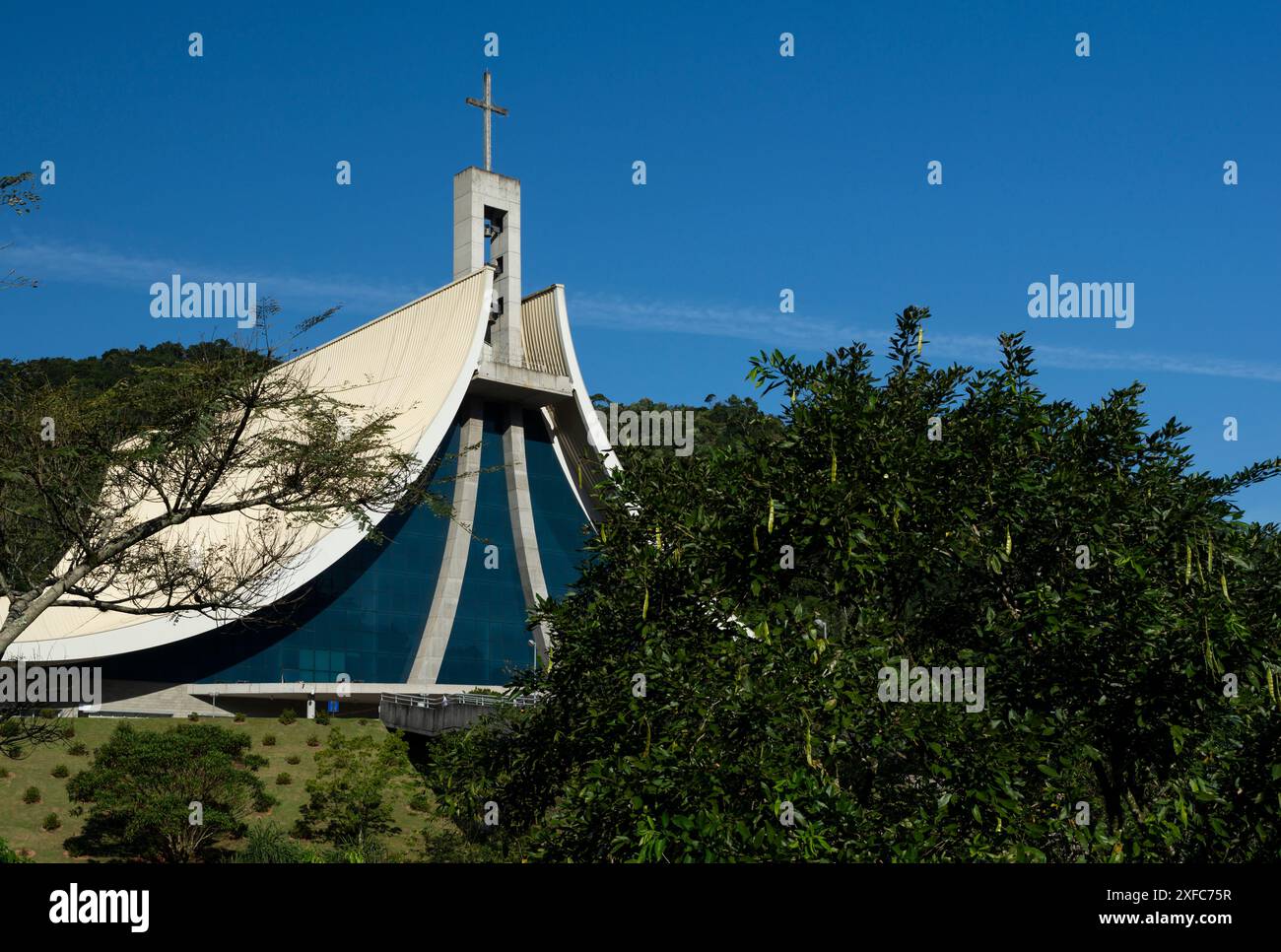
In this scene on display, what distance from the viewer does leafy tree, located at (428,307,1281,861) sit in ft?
27.4

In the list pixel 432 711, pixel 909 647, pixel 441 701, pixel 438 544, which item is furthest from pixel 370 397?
pixel 909 647

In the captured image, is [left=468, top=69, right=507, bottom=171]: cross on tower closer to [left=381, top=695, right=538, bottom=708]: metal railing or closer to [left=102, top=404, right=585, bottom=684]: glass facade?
[left=102, top=404, right=585, bottom=684]: glass facade

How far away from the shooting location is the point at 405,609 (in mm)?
41406

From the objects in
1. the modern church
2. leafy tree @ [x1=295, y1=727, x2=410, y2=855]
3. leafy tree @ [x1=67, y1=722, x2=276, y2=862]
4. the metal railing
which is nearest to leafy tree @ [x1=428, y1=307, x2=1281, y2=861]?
leafy tree @ [x1=67, y1=722, x2=276, y2=862]

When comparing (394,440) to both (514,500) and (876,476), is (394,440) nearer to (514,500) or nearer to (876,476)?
(514,500)

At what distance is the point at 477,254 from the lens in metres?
45.1

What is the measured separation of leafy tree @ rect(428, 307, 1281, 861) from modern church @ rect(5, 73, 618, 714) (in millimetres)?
25143

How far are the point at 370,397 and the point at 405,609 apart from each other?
300 inches

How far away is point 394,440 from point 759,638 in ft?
102

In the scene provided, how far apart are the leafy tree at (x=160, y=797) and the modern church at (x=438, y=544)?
35.5 ft

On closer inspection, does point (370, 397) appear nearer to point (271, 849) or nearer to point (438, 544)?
point (438, 544)
